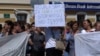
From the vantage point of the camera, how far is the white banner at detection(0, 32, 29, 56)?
7.89 metres

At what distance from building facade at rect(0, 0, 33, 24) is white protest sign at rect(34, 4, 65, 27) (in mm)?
16756

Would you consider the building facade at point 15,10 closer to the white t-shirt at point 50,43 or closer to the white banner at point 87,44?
the white t-shirt at point 50,43

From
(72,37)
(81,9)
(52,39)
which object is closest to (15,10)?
(81,9)

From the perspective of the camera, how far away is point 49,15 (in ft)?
26.5

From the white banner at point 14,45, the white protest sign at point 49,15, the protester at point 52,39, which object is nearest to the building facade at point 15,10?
the white banner at point 14,45

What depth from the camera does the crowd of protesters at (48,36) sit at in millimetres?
7875

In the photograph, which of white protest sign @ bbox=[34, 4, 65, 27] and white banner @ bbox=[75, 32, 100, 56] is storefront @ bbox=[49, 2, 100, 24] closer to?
white protest sign @ bbox=[34, 4, 65, 27]

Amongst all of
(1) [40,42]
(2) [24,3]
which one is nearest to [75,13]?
(2) [24,3]

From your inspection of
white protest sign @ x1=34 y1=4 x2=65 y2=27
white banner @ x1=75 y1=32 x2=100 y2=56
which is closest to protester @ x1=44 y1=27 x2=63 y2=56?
white protest sign @ x1=34 y1=4 x2=65 y2=27

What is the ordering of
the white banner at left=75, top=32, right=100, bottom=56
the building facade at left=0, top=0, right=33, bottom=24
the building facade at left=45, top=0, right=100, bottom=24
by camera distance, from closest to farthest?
1. the white banner at left=75, top=32, right=100, bottom=56
2. the building facade at left=0, top=0, right=33, bottom=24
3. the building facade at left=45, top=0, right=100, bottom=24

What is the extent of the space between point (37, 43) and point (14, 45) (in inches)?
30.0

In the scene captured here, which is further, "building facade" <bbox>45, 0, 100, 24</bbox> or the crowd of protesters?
"building facade" <bbox>45, 0, 100, 24</bbox>

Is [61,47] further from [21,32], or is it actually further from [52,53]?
[21,32]

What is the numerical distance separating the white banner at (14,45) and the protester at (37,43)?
0.46 metres
